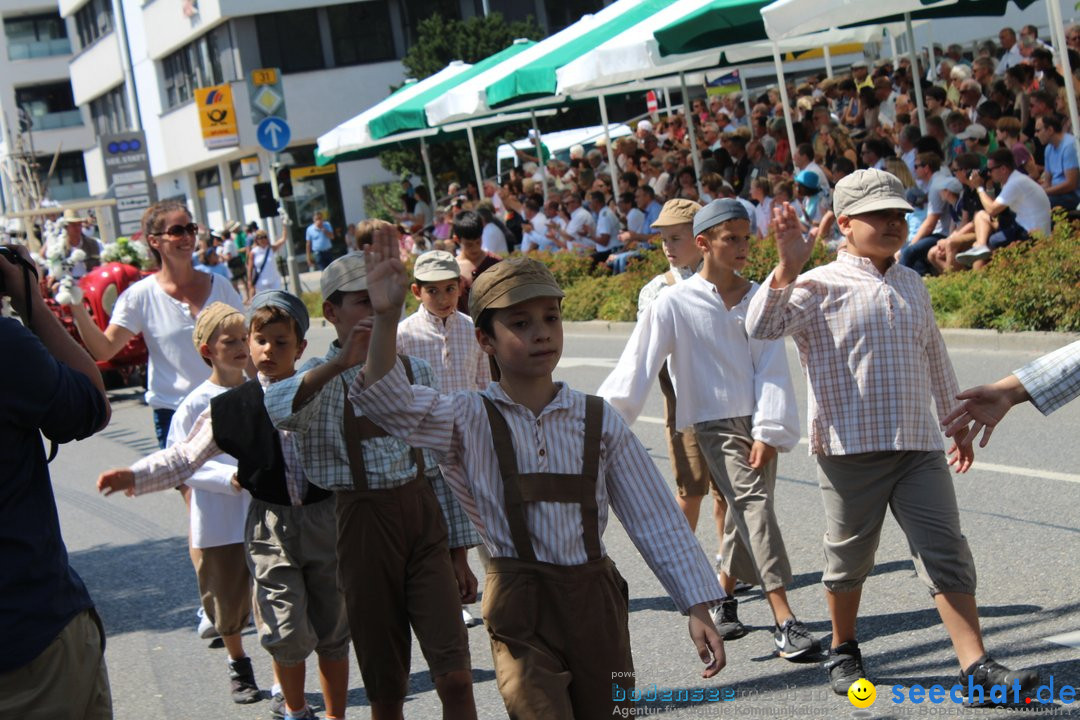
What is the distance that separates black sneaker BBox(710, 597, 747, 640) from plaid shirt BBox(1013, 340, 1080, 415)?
7.64ft

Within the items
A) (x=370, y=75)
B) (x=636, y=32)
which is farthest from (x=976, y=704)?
(x=370, y=75)

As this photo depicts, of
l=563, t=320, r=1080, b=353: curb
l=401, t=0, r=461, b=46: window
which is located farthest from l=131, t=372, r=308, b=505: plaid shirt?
l=401, t=0, r=461, b=46: window

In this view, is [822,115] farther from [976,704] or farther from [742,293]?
[976,704]

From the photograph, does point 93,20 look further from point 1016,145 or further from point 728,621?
point 728,621

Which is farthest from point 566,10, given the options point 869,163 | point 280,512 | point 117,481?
point 117,481

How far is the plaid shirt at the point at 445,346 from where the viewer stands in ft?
22.8

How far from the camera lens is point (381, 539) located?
15.8 ft

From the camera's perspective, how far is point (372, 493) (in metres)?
4.86

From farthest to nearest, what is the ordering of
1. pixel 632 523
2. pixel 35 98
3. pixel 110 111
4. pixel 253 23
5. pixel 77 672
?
pixel 35 98, pixel 110 111, pixel 253 23, pixel 632 523, pixel 77 672

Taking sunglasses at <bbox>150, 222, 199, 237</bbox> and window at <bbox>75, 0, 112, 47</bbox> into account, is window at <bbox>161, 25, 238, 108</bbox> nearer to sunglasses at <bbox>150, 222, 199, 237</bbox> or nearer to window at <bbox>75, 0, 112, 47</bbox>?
window at <bbox>75, 0, 112, 47</bbox>

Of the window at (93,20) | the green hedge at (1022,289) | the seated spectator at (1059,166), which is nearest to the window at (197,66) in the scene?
the window at (93,20)

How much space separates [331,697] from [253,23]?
43.8 metres

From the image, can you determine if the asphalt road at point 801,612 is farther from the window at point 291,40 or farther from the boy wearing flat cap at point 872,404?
the window at point 291,40

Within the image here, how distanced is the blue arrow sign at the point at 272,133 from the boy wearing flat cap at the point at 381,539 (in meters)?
22.8
